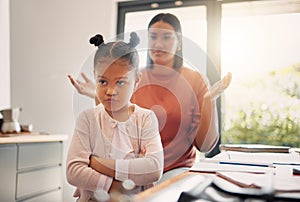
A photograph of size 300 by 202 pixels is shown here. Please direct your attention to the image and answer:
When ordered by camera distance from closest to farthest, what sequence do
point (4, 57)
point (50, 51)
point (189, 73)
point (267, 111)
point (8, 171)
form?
point (189, 73)
point (8, 171)
point (267, 111)
point (4, 57)
point (50, 51)

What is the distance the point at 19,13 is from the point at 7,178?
43.8 inches

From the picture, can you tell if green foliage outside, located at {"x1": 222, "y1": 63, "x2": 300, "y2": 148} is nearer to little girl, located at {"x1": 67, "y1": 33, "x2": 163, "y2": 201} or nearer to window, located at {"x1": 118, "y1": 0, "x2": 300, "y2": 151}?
window, located at {"x1": 118, "y1": 0, "x2": 300, "y2": 151}

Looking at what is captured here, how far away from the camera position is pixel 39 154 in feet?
6.02

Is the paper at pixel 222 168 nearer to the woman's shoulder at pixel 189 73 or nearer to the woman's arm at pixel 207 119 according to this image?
the woman's arm at pixel 207 119

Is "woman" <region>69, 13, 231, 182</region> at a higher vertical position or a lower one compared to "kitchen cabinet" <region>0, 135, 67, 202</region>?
higher

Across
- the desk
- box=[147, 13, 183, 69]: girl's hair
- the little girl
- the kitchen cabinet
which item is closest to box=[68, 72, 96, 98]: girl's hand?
the little girl

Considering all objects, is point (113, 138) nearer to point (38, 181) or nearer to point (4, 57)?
point (38, 181)

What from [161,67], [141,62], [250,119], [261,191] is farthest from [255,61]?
[261,191]

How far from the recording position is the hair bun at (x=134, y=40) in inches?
32.5

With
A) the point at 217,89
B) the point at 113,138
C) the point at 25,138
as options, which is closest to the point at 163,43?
the point at 217,89

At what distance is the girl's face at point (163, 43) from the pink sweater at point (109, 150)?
27 centimetres

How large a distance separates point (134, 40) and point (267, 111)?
128 cm

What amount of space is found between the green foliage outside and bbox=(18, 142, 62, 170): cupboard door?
3.21 feet

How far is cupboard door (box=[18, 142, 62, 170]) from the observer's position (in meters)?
1.71
